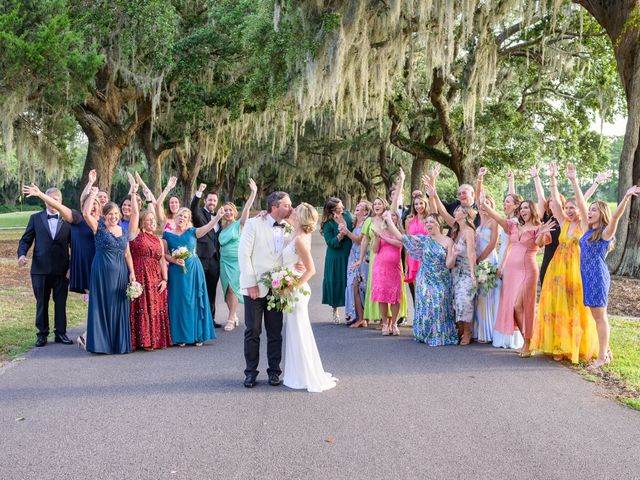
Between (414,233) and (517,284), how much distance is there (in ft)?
6.98

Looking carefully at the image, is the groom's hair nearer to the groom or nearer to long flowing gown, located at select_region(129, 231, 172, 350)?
the groom

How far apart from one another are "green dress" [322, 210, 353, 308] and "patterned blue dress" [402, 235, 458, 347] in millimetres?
1795

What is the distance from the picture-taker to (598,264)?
685cm

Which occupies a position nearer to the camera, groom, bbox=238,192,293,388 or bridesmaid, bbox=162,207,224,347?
groom, bbox=238,192,293,388

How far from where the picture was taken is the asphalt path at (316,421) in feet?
13.6

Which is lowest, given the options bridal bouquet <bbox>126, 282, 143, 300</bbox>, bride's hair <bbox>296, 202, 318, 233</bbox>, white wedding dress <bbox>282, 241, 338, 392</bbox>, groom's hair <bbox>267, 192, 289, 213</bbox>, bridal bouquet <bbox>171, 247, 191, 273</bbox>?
white wedding dress <bbox>282, 241, 338, 392</bbox>

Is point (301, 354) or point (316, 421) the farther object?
point (301, 354)

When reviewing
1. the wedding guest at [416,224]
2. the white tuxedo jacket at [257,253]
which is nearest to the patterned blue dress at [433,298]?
the wedding guest at [416,224]

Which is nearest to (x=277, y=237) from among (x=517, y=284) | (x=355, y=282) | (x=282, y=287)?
(x=282, y=287)

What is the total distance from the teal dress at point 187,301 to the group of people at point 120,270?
12 mm

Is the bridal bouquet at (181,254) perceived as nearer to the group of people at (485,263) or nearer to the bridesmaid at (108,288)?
the bridesmaid at (108,288)

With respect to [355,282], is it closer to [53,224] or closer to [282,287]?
[282,287]

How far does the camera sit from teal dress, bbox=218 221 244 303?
9.53 metres

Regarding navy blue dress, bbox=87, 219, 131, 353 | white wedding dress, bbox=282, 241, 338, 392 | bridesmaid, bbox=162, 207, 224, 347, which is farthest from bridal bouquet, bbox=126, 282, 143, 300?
white wedding dress, bbox=282, 241, 338, 392
